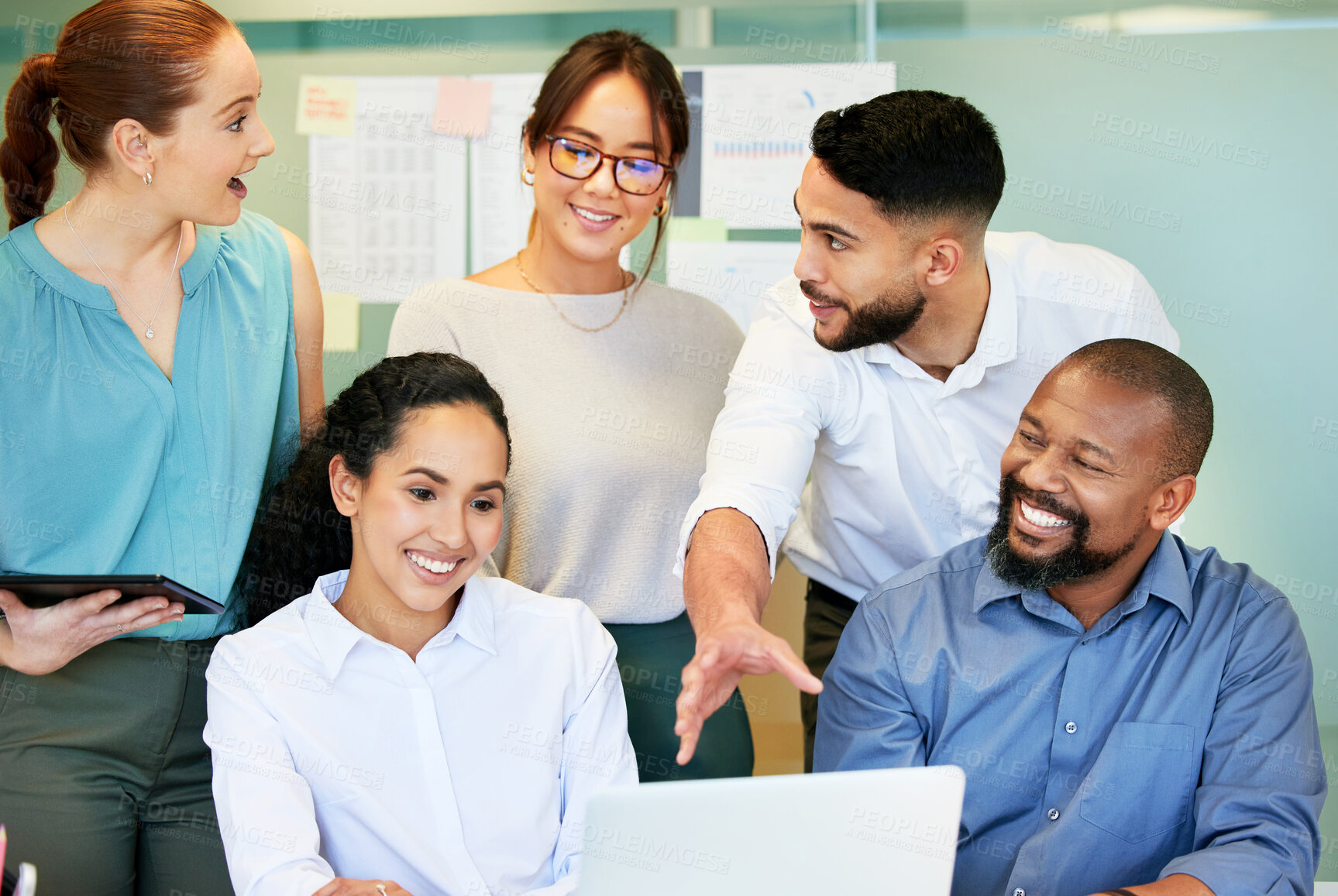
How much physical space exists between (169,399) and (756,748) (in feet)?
5.80

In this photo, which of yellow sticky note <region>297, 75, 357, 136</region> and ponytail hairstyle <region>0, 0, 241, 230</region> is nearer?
ponytail hairstyle <region>0, 0, 241, 230</region>

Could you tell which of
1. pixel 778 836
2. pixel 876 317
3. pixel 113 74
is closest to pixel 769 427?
pixel 876 317

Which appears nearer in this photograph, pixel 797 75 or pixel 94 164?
pixel 94 164

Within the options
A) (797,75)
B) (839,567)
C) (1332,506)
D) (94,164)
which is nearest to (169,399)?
(94,164)

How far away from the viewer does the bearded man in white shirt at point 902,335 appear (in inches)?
63.4

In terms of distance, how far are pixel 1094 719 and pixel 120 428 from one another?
50.6 inches

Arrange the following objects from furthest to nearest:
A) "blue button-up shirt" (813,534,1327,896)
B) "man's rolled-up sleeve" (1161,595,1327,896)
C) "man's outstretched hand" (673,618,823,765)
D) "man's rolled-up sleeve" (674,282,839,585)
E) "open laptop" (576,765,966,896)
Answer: "man's rolled-up sleeve" (674,282,839,585) < "blue button-up shirt" (813,534,1327,896) < "man's rolled-up sleeve" (1161,595,1327,896) < "man's outstretched hand" (673,618,823,765) < "open laptop" (576,765,966,896)

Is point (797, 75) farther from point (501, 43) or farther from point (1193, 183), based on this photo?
point (1193, 183)

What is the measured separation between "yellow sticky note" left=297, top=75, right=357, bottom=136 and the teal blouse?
1.23 m

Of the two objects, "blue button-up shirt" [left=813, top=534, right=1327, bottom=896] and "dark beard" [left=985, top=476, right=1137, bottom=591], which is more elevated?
"dark beard" [left=985, top=476, right=1137, bottom=591]

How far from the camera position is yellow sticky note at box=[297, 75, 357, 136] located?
8.79ft

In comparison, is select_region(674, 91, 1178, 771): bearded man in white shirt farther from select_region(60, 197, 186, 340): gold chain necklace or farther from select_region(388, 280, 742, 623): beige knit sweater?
select_region(60, 197, 186, 340): gold chain necklace

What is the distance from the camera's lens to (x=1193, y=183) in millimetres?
2609

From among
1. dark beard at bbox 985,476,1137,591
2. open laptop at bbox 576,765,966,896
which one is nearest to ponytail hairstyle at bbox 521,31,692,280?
dark beard at bbox 985,476,1137,591
